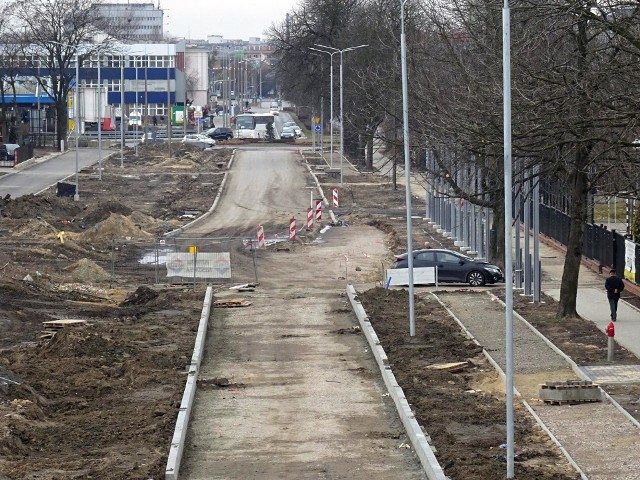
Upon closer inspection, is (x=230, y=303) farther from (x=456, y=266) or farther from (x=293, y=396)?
(x=293, y=396)

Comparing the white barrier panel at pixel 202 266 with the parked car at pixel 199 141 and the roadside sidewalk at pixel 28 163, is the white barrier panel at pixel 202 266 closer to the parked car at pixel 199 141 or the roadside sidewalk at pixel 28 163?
the roadside sidewalk at pixel 28 163

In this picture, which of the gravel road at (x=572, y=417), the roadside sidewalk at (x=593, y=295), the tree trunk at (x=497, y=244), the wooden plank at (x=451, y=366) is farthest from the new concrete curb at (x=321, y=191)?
the wooden plank at (x=451, y=366)

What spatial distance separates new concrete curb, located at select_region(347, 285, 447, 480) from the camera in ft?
55.0

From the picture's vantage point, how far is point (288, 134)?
117 metres

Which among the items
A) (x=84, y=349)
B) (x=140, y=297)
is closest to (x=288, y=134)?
(x=140, y=297)

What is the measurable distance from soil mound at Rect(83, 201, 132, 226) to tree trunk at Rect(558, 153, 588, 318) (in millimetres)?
27048

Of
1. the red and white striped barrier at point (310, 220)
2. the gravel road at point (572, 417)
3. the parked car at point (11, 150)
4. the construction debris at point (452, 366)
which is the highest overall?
the parked car at point (11, 150)

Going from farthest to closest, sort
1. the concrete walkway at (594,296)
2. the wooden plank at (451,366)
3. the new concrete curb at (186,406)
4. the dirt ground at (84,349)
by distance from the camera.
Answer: the concrete walkway at (594,296) → the wooden plank at (451,366) → the dirt ground at (84,349) → the new concrete curb at (186,406)

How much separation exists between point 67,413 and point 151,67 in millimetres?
117493

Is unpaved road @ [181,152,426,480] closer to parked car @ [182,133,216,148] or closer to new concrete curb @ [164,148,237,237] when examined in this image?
new concrete curb @ [164,148,237,237]

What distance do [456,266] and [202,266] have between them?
305 inches

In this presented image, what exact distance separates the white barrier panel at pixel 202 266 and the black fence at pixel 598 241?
10847 mm

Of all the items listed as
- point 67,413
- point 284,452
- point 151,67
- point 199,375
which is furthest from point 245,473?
point 151,67

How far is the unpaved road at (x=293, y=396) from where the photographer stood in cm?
1794
